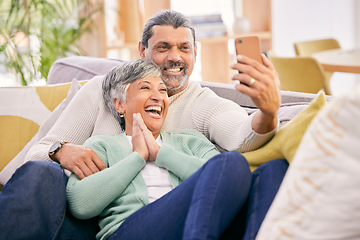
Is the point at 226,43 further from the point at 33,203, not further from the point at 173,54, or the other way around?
the point at 33,203

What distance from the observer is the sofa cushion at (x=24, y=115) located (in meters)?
1.95

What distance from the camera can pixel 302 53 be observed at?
3.99 metres

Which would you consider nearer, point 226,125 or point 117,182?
point 117,182

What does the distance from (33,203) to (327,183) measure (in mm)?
785

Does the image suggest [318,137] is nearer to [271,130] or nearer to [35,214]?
[271,130]

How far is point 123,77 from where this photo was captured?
1.72m

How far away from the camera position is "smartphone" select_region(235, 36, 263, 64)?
1.36m

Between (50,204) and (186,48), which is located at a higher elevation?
(186,48)

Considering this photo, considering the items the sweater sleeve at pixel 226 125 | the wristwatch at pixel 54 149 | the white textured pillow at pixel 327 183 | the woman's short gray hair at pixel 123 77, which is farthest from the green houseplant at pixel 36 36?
the white textured pillow at pixel 327 183

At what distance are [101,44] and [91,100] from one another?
2.77 meters

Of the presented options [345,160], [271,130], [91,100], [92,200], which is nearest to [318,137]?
[345,160]

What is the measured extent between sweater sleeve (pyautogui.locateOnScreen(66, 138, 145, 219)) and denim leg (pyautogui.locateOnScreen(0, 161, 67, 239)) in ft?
0.13

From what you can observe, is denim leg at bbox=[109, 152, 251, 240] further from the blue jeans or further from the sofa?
the sofa

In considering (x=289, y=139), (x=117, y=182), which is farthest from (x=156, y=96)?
(x=289, y=139)
